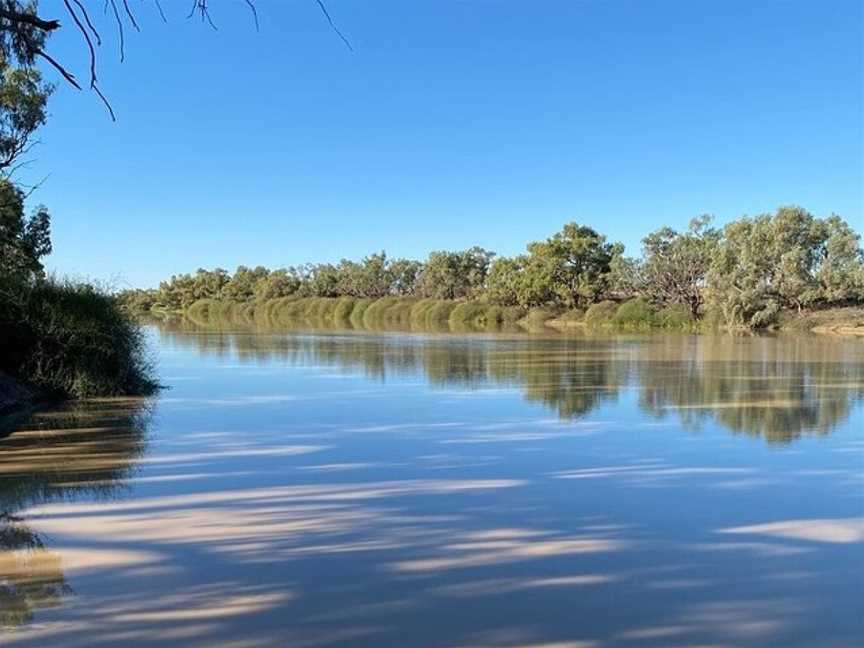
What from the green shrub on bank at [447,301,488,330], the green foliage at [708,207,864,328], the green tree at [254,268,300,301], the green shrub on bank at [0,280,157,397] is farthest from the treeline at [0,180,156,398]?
the green tree at [254,268,300,301]

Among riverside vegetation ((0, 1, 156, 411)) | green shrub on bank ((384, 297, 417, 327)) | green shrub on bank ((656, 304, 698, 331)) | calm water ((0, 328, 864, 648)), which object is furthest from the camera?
green shrub on bank ((384, 297, 417, 327))

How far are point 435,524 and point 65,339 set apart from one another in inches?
328

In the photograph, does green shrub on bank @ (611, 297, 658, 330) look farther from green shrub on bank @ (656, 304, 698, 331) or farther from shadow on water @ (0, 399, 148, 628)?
shadow on water @ (0, 399, 148, 628)

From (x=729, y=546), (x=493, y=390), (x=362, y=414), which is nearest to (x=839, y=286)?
(x=493, y=390)

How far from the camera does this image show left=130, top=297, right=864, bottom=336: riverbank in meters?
39.8

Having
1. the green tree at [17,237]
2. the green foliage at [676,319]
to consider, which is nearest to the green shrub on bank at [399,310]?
the green foliage at [676,319]

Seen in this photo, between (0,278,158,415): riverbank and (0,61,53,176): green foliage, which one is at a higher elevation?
(0,61,53,176): green foliage

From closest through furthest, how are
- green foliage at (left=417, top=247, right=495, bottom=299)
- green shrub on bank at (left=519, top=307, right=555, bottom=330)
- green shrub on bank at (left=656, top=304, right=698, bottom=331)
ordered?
1. green shrub on bank at (left=656, top=304, right=698, bottom=331)
2. green shrub on bank at (left=519, top=307, right=555, bottom=330)
3. green foliage at (left=417, top=247, right=495, bottom=299)

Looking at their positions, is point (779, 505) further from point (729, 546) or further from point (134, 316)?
point (134, 316)

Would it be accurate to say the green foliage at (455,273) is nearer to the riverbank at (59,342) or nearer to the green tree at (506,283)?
the green tree at (506,283)

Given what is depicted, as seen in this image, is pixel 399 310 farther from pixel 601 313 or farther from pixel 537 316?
pixel 601 313

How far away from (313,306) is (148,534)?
2525 inches

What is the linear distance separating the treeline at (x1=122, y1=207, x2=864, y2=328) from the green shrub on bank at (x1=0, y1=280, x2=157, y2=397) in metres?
26.0

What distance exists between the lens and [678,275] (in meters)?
48.8
